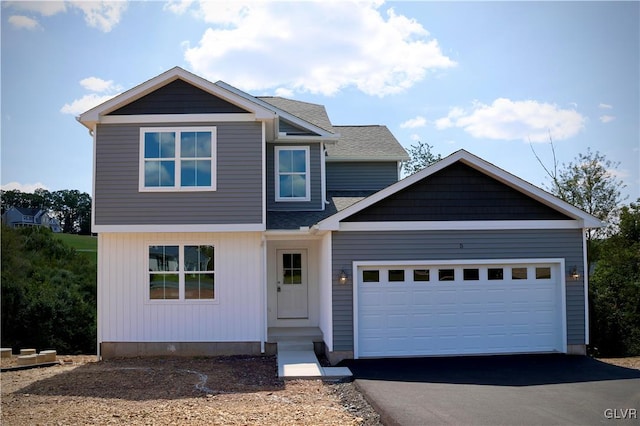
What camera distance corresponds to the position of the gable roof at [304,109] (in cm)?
1706

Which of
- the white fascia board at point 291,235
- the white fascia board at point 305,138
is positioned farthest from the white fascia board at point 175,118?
the white fascia board at point 291,235

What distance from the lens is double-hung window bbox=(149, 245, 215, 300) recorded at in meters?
13.3

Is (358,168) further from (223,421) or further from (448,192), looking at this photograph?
(223,421)

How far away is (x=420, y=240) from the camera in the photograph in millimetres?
12109

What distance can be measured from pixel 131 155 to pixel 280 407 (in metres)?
7.44

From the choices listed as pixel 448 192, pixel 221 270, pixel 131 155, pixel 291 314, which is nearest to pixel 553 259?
pixel 448 192

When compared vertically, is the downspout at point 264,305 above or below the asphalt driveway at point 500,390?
above

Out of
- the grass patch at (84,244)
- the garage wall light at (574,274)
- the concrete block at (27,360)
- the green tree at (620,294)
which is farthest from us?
→ the grass patch at (84,244)

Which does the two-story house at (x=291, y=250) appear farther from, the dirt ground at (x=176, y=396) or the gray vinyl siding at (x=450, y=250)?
the dirt ground at (x=176, y=396)

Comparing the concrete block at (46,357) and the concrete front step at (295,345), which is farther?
the concrete block at (46,357)

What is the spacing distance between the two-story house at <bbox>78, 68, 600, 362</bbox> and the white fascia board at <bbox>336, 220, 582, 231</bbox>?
0.03 m

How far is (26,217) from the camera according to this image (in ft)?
125

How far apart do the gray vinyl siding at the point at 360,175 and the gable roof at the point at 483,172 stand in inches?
219

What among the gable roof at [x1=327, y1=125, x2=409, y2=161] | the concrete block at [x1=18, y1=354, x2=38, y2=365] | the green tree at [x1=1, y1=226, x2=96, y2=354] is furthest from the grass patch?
the concrete block at [x1=18, y1=354, x2=38, y2=365]
